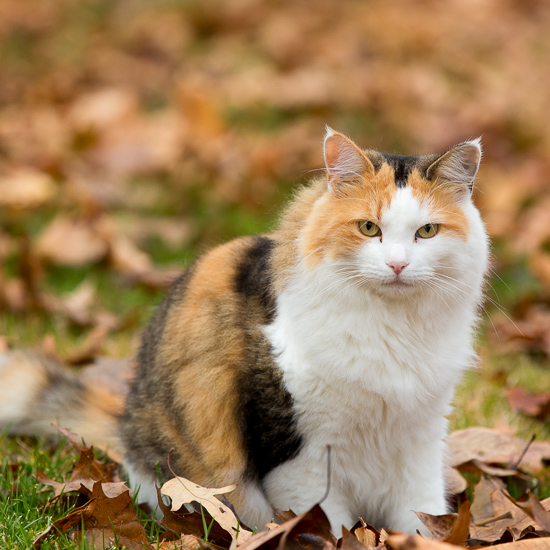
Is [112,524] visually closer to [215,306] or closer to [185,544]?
[185,544]

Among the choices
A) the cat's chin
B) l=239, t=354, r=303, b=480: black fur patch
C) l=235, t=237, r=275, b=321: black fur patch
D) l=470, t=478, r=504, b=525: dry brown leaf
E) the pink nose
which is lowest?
l=470, t=478, r=504, b=525: dry brown leaf

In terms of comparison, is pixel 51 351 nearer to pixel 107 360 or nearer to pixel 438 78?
pixel 107 360

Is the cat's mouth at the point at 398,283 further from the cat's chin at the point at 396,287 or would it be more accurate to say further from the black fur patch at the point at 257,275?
the black fur patch at the point at 257,275

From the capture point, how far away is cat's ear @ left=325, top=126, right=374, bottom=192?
2096 mm


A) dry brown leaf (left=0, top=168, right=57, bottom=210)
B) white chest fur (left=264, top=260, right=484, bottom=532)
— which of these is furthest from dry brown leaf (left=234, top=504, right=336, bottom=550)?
dry brown leaf (left=0, top=168, right=57, bottom=210)

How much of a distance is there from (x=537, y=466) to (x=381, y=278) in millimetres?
1197

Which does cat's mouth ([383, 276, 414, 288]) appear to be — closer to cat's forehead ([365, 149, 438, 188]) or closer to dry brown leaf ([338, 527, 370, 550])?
cat's forehead ([365, 149, 438, 188])

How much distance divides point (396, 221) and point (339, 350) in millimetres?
398

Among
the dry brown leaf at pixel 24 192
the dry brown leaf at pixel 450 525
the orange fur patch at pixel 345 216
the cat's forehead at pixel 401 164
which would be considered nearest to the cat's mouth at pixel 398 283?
the orange fur patch at pixel 345 216

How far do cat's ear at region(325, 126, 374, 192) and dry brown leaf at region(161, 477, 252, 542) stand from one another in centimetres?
94

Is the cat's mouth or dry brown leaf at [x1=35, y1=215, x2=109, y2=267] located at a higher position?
the cat's mouth

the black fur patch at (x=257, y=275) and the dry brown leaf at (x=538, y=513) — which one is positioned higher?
the black fur patch at (x=257, y=275)

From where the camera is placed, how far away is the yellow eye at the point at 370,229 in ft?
6.69

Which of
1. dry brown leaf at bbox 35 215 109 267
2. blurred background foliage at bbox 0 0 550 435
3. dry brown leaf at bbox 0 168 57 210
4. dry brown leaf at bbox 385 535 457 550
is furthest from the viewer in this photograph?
dry brown leaf at bbox 0 168 57 210
